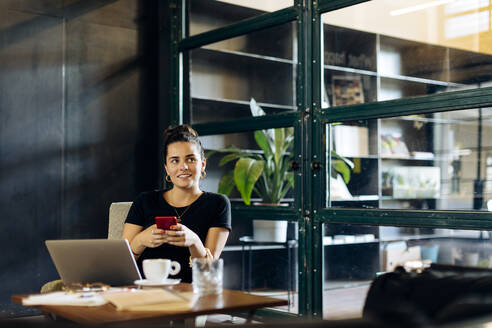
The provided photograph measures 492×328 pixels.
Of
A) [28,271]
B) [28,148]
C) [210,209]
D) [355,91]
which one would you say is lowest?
[28,271]

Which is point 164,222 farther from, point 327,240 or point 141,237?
point 327,240

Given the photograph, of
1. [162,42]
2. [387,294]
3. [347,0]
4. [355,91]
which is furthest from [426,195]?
[162,42]

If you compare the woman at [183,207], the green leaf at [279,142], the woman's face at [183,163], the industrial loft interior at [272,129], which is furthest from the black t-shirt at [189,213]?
the green leaf at [279,142]

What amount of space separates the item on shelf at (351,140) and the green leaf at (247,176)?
0.66 m

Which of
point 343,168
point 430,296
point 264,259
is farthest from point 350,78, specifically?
point 430,296

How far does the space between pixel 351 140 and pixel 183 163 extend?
1.25 metres

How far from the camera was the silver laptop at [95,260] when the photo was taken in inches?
73.9

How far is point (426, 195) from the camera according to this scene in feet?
10.7

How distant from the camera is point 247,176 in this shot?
4.08m

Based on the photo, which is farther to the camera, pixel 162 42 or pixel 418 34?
pixel 162 42

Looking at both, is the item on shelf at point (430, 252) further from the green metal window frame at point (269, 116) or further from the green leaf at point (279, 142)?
the green leaf at point (279, 142)

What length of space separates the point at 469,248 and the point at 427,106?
74 cm

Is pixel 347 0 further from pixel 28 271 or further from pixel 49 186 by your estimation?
pixel 28 271

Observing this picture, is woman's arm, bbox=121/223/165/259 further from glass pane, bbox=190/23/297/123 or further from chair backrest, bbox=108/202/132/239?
glass pane, bbox=190/23/297/123
